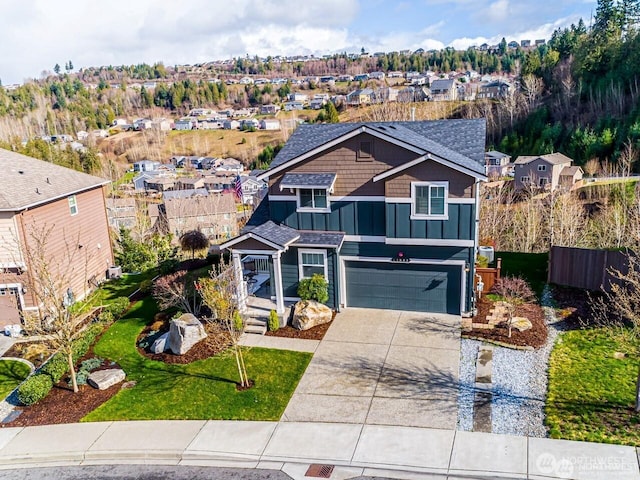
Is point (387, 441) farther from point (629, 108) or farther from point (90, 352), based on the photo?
point (629, 108)

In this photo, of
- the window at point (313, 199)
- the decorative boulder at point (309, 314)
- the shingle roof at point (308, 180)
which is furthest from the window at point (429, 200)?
the decorative boulder at point (309, 314)

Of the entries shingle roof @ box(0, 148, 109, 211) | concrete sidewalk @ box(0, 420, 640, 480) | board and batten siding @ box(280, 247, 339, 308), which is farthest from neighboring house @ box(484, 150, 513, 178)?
concrete sidewalk @ box(0, 420, 640, 480)

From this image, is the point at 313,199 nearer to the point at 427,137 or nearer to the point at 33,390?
the point at 427,137

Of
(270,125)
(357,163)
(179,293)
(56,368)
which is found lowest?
(56,368)

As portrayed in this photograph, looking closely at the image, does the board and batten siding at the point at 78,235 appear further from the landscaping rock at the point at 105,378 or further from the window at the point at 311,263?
the window at the point at 311,263

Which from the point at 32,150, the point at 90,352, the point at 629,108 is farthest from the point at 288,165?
the point at 629,108

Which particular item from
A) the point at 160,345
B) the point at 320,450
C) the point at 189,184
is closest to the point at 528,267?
the point at 320,450

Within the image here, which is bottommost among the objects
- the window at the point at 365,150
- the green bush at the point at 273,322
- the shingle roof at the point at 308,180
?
the green bush at the point at 273,322
